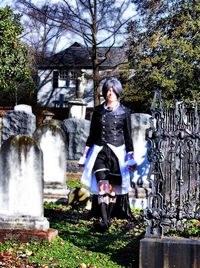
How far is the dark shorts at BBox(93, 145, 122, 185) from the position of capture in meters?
6.91

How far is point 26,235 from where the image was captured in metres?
6.21

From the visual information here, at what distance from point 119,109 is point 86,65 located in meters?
40.7

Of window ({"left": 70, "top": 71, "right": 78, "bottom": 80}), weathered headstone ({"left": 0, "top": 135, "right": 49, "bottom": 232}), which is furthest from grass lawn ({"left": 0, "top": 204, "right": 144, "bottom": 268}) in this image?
window ({"left": 70, "top": 71, "right": 78, "bottom": 80})

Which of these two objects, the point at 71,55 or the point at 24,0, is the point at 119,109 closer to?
the point at 24,0

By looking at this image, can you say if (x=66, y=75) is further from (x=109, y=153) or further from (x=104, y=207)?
(x=104, y=207)

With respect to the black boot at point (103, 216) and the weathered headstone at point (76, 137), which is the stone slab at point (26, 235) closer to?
the black boot at point (103, 216)

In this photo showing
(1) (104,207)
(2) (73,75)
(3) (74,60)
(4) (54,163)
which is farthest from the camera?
(3) (74,60)

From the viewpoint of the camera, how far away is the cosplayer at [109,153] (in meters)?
6.91

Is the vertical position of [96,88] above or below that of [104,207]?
above

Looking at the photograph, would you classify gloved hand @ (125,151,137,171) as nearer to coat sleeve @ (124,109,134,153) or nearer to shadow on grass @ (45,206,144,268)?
coat sleeve @ (124,109,134,153)

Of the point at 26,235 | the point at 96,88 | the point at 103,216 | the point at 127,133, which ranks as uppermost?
the point at 96,88

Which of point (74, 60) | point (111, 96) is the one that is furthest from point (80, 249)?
point (74, 60)

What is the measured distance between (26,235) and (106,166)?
1450 mm

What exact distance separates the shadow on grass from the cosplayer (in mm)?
272
